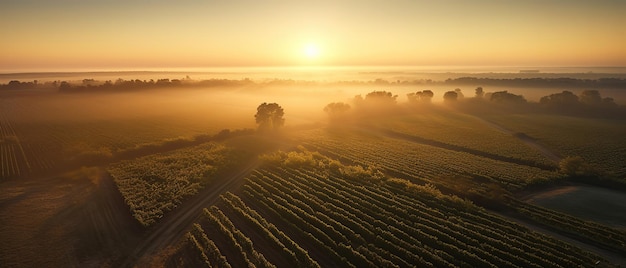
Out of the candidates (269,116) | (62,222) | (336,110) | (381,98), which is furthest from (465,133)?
(62,222)

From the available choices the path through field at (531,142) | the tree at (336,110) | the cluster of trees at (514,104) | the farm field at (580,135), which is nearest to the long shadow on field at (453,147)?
the path through field at (531,142)

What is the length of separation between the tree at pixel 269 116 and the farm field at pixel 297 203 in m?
8.09

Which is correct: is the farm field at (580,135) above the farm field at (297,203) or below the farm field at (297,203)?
below

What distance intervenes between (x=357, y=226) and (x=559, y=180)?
154 ft

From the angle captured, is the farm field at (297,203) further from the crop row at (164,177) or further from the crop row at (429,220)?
the crop row at (164,177)

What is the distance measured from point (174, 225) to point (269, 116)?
Answer: 221 feet

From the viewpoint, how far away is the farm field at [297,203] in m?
32.7

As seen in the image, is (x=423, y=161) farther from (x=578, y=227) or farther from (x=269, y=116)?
(x=269, y=116)

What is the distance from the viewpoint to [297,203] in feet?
145

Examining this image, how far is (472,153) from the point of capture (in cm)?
8350

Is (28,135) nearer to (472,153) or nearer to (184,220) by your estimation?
(184,220)

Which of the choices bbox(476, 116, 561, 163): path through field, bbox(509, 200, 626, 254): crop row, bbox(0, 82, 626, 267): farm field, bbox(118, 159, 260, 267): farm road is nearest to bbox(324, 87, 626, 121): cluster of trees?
bbox(476, 116, 561, 163): path through field

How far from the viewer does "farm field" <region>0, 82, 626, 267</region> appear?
32.7 metres

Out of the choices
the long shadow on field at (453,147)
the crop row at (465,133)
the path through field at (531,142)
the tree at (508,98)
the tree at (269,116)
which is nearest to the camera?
the long shadow on field at (453,147)
